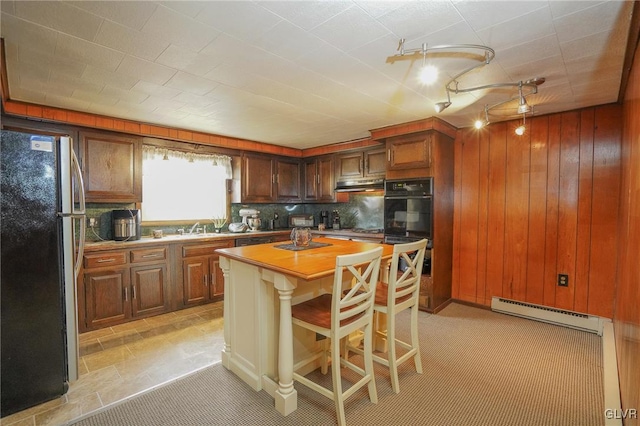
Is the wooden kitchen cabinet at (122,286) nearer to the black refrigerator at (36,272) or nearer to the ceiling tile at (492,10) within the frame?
the black refrigerator at (36,272)

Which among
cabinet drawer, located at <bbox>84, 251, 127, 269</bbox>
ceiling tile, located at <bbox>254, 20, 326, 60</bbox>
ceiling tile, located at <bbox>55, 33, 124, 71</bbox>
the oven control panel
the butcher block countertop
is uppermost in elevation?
ceiling tile, located at <bbox>254, 20, 326, 60</bbox>

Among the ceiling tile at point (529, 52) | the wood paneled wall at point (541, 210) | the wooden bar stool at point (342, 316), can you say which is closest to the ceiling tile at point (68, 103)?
the wooden bar stool at point (342, 316)

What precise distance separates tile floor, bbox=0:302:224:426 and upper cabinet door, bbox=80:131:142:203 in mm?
1452

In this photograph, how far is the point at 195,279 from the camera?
377 centimetres

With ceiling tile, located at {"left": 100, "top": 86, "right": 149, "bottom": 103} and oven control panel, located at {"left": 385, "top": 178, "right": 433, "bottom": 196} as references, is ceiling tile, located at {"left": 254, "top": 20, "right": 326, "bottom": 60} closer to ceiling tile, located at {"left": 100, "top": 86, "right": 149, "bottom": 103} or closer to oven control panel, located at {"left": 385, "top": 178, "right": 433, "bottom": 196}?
ceiling tile, located at {"left": 100, "top": 86, "right": 149, "bottom": 103}

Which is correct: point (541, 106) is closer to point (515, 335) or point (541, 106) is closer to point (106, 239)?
point (515, 335)

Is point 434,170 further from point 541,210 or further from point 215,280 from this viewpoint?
point 215,280

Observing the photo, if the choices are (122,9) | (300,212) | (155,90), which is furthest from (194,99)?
(300,212)

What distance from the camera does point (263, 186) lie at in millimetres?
4793

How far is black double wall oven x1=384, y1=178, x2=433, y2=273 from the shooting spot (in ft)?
11.5

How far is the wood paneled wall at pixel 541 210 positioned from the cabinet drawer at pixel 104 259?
398cm

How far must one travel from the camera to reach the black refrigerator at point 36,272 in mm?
1817

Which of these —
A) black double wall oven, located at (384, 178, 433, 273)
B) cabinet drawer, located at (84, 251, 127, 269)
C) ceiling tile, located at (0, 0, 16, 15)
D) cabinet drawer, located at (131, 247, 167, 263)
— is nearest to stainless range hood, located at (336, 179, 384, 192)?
black double wall oven, located at (384, 178, 433, 273)

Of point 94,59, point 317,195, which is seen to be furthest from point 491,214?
point 94,59
